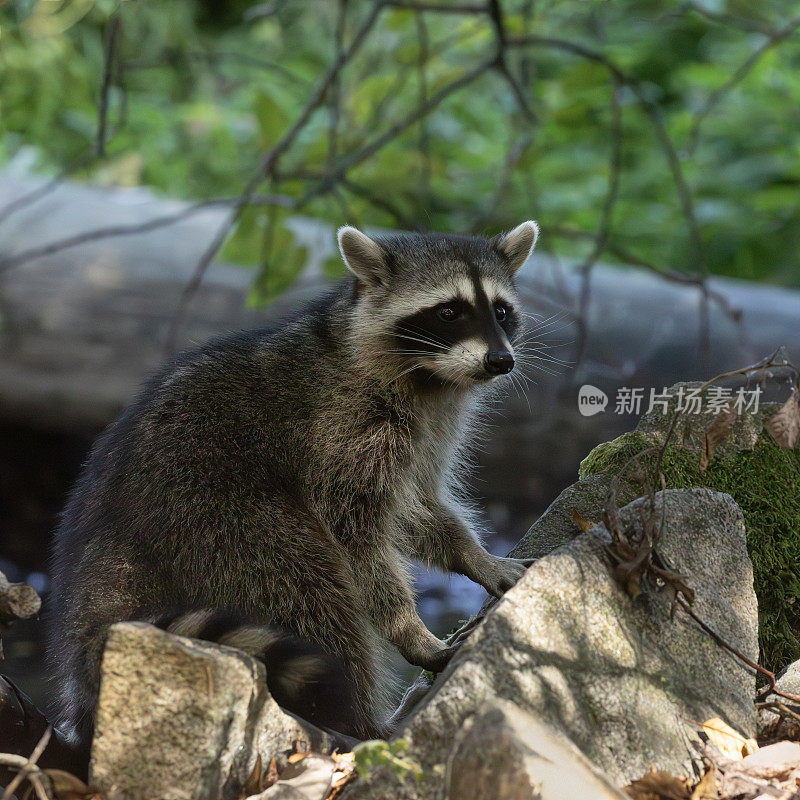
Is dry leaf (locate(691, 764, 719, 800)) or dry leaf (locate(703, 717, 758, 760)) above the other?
dry leaf (locate(691, 764, 719, 800))

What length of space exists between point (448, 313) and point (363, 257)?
1.01 feet

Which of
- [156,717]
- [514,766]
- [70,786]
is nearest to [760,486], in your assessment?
[514,766]

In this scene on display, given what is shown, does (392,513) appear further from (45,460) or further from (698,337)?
(45,460)

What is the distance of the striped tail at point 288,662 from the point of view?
A: 1794mm

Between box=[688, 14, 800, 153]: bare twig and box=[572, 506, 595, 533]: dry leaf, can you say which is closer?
box=[572, 506, 595, 533]: dry leaf

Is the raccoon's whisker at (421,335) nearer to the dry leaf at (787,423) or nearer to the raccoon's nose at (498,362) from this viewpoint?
the raccoon's nose at (498,362)

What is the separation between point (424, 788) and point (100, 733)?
21.4 inches

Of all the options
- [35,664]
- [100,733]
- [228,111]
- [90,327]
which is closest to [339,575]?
[100,733]

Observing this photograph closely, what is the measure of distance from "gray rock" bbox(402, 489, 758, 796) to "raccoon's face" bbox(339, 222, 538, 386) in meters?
0.69

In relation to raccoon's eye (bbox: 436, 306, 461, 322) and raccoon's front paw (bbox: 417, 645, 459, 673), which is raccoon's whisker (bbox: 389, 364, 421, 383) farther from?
raccoon's front paw (bbox: 417, 645, 459, 673)

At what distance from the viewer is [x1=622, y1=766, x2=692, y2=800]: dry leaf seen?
157cm

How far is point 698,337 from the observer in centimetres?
473

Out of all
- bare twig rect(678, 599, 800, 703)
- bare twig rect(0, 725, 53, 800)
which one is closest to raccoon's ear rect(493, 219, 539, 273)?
bare twig rect(678, 599, 800, 703)

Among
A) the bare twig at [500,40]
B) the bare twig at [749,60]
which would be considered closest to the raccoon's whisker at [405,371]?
the bare twig at [500,40]
